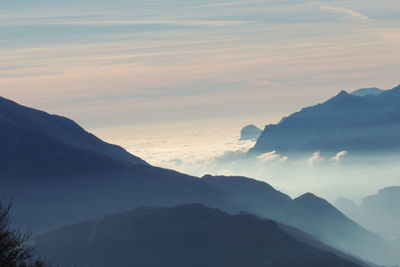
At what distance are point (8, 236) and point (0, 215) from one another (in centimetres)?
353

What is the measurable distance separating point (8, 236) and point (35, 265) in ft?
17.2

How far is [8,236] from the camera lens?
402 ft

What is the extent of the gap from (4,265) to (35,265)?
5.84 metres

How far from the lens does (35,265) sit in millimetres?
124312

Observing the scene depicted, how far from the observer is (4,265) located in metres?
119

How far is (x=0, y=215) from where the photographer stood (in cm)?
12050

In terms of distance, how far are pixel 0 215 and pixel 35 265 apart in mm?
8510

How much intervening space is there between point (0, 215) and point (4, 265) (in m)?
6.15
